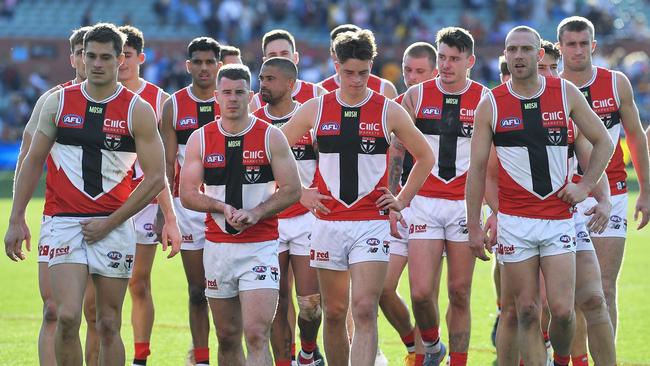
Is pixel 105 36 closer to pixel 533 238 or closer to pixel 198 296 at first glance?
pixel 198 296

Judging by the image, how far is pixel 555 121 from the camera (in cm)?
862

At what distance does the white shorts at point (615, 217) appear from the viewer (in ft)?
31.9

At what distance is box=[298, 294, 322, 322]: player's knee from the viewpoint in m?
9.62

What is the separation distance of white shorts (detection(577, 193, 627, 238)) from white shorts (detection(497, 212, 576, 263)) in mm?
1097

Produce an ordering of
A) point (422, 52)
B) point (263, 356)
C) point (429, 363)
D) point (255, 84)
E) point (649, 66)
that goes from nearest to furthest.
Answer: point (263, 356) → point (429, 363) → point (422, 52) → point (255, 84) → point (649, 66)

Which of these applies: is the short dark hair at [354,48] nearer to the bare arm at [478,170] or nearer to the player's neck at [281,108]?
the bare arm at [478,170]

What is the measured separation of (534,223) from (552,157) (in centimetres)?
49

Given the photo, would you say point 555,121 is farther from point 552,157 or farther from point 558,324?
point 558,324

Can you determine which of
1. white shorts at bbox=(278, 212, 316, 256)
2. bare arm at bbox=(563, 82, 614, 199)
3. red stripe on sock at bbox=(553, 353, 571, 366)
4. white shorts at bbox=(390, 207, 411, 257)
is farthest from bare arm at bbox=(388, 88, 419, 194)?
red stripe on sock at bbox=(553, 353, 571, 366)

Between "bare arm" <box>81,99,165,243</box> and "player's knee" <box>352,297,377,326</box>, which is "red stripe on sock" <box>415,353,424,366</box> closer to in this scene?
"player's knee" <box>352,297,377,326</box>

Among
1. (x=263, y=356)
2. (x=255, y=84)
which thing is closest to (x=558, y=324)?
(x=263, y=356)

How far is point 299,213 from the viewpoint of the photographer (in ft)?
32.7

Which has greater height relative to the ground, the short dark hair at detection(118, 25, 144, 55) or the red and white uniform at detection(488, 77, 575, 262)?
the short dark hair at detection(118, 25, 144, 55)

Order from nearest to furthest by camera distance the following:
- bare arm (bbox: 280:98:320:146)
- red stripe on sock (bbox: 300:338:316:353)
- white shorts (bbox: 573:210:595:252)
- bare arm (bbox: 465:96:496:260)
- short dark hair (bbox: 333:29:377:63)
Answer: bare arm (bbox: 465:96:496:260) < short dark hair (bbox: 333:29:377:63) < white shorts (bbox: 573:210:595:252) < bare arm (bbox: 280:98:320:146) < red stripe on sock (bbox: 300:338:316:353)
